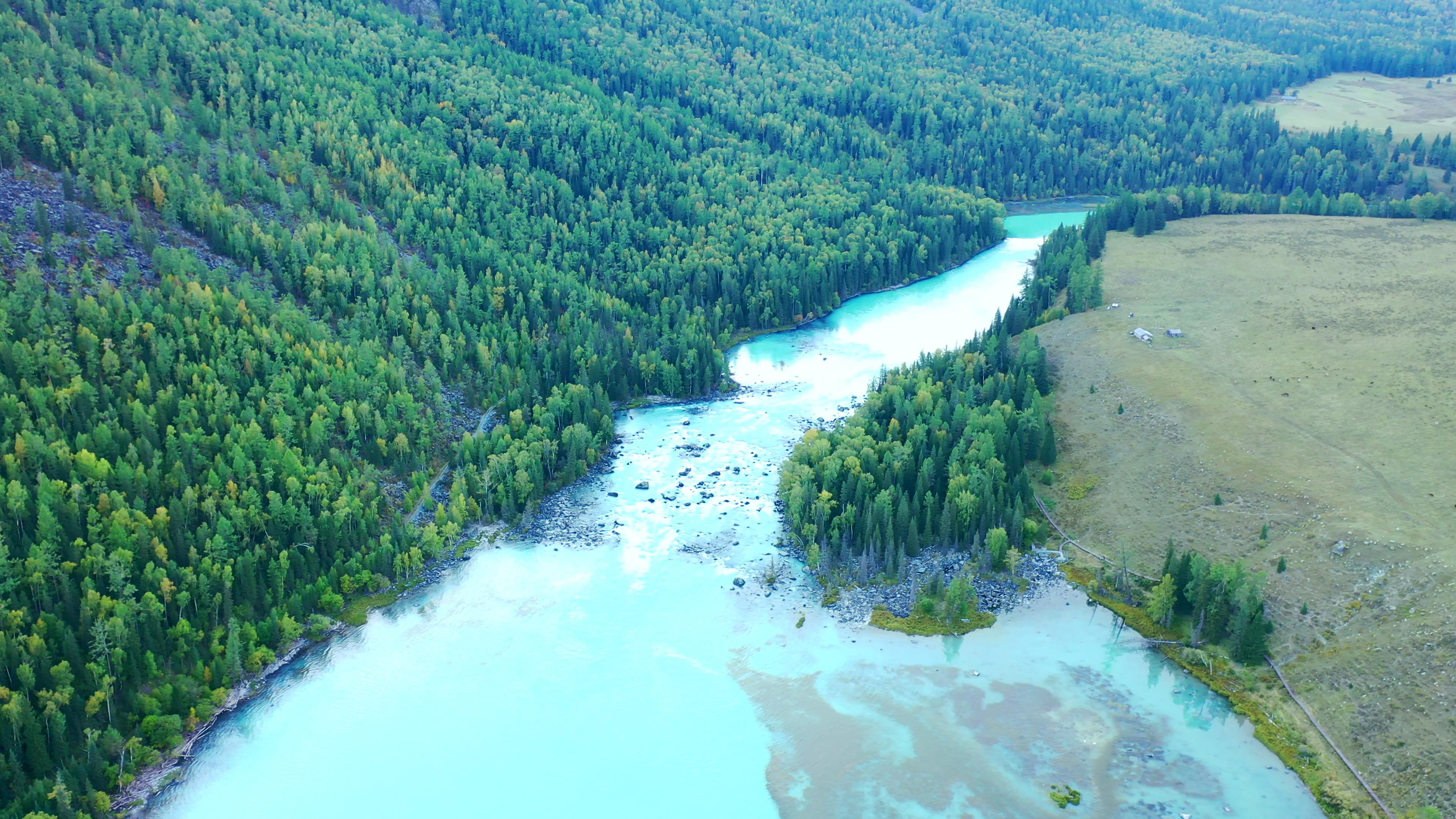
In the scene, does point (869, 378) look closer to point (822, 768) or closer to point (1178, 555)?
point (1178, 555)

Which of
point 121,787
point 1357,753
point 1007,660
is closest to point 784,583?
point 1007,660

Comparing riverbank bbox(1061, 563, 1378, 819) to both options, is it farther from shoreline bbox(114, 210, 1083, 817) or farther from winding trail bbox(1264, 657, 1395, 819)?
shoreline bbox(114, 210, 1083, 817)

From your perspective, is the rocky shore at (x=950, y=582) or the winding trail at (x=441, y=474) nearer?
the rocky shore at (x=950, y=582)

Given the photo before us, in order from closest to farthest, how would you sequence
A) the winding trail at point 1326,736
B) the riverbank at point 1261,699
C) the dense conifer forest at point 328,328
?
1. the winding trail at point 1326,736
2. the riverbank at point 1261,699
3. the dense conifer forest at point 328,328

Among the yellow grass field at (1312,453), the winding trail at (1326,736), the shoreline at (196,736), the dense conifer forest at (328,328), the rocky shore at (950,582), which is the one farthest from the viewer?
the rocky shore at (950,582)

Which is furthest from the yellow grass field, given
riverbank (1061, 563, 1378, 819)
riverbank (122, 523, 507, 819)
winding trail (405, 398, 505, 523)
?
winding trail (405, 398, 505, 523)

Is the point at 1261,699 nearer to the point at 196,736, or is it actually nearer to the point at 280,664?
the point at 280,664

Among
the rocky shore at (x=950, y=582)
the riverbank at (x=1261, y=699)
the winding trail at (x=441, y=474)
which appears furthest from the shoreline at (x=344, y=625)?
the riverbank at (x=1261, y=699)

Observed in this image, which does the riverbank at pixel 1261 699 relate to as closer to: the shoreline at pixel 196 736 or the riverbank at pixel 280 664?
the riverbank at pixel 280 664
